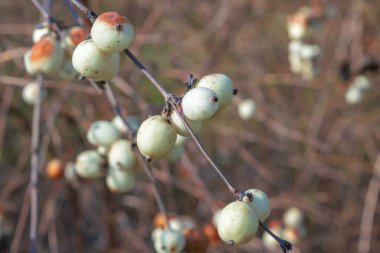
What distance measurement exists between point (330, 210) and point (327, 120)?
50 centimetres

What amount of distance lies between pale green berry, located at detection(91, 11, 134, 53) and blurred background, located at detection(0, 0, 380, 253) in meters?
1.05

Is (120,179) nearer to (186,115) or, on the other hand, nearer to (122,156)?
(122,156)

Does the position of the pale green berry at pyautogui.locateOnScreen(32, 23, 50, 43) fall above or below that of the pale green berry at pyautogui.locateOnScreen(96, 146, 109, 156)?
above

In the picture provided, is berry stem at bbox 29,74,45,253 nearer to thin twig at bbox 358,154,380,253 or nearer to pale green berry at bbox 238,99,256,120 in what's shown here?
pale green berry at bbox 238,99,256,120

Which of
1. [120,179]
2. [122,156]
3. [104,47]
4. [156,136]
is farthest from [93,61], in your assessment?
[120,179]

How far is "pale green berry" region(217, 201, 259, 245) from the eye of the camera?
27.9 inches

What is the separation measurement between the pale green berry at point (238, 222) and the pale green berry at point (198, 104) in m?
0.12

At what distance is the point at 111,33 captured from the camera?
76 centimetres

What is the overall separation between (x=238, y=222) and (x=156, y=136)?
0.51 feet

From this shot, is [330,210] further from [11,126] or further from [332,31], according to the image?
[11,126]

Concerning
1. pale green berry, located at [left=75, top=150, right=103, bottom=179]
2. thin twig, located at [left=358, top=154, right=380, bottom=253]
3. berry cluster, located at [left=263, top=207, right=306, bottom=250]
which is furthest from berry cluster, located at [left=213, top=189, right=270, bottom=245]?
thin twig, located at [left=358, top=154, right=380, bottom=253]

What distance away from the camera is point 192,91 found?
0.72 meters

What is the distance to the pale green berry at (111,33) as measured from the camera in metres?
0.76

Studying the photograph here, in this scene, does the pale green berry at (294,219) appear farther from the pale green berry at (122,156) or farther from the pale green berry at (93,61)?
the pale green berry at (93,61)
